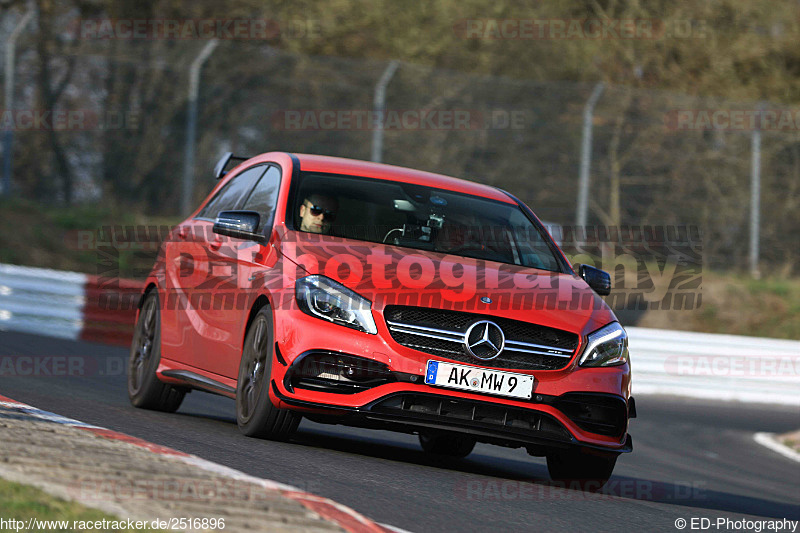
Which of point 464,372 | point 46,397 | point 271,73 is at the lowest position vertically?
point 46,397

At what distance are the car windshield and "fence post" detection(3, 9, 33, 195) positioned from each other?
13.6 metres

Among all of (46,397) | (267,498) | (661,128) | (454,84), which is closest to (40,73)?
(454,84)

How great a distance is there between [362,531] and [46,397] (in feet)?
15.9

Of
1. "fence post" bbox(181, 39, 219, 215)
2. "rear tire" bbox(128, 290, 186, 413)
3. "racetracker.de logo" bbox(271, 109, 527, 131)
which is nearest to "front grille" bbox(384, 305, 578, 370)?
"rear tire" bbox(128, 290, 186, 413)

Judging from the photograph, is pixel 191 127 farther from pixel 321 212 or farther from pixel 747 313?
pixel 321 212

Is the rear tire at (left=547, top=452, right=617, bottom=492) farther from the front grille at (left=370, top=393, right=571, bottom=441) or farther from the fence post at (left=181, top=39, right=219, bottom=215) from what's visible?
the fence post at (left=181, top=39, right=219, bottom=215)

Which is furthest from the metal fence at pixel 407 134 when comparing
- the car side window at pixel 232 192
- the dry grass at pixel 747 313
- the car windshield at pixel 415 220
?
the car windshield at pixel 415 220

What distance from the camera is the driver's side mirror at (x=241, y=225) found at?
24.7ft

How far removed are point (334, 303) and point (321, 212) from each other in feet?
3.82

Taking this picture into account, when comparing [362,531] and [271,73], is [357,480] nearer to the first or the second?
[362,531]

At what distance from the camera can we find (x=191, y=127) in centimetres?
2075

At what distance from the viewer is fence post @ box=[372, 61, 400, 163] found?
69.1ft

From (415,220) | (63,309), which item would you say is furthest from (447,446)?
(63,309)

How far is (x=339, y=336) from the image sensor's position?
21.9 ft
